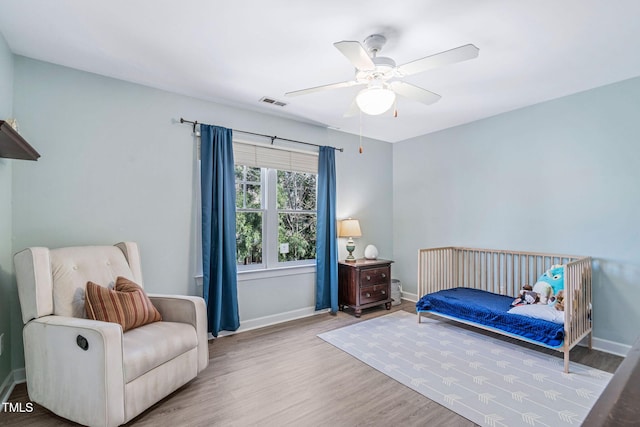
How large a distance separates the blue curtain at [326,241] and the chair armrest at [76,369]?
2531mm

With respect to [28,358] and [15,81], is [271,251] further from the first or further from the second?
[15,81]

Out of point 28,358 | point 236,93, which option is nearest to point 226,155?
point 236,93

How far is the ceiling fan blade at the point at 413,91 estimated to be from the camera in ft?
7.45

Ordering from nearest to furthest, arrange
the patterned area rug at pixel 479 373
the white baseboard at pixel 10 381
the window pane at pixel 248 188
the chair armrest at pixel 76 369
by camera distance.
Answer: the chair armrest at pixel 76 369
the patterned area rug at pixel 479 373
the white baseboard at pixel 10 381
the window pane at pixel 248 188

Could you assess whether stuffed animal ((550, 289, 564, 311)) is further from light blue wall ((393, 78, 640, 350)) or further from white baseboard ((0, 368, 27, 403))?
white baseboard ((0, 368, 27, 403))

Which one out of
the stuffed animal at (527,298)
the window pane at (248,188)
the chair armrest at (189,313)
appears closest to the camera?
the chair armrest at (189,313)

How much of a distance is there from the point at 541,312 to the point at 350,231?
222 centimetres

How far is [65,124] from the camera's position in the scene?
2643 mm

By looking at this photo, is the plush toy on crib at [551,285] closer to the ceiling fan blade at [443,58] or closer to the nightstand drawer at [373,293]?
the nightstand drawer at [373,293]

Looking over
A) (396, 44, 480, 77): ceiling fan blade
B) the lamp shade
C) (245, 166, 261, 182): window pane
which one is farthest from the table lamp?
(396, 44, 480, 77): ceiling fan blade

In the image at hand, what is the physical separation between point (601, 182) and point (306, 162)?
3088 millimetres

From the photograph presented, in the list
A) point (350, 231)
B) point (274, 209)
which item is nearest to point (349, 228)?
point (350, 231)

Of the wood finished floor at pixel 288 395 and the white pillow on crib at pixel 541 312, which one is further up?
the white pillow on crib at pixel 541 312

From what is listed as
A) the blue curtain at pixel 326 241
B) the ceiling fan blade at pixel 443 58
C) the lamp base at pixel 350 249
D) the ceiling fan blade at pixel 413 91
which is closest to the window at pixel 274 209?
the blue curtain at pixel 326 241
